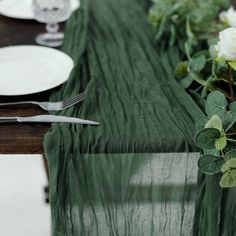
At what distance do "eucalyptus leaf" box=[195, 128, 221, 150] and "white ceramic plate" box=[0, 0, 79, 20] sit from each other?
2.58ft

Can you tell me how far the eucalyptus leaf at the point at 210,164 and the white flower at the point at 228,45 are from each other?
20cm

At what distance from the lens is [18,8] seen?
1.52m

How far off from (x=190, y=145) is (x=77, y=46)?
0.49m

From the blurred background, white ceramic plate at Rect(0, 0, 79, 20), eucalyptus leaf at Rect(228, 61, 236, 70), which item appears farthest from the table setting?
the blurred background

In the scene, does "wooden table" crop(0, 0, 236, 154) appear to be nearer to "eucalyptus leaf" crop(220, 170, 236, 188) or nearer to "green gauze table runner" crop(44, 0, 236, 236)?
"green gauze table runner" crop(44, 0, 236, 236)

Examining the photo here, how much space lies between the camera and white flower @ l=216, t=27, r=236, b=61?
35.7 inches

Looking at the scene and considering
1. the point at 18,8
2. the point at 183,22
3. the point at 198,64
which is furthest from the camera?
the point at 18,8

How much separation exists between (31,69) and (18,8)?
0.45 m

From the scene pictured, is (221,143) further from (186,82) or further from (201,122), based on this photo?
(186,82)

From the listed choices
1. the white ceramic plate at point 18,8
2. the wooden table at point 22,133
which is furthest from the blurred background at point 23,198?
the wooden table at point 22,133

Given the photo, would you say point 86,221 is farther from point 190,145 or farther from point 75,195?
point 190,145

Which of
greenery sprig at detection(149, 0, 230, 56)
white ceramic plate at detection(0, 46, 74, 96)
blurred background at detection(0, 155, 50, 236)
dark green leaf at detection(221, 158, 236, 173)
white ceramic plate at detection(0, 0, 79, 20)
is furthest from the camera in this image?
blurred background at detection(0, 155, 50, 236)

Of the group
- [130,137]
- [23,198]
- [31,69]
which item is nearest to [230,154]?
[130,137]

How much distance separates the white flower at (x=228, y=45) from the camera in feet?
2.97
